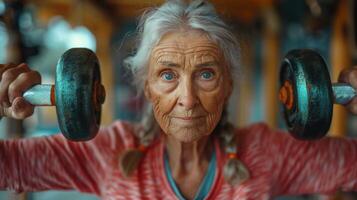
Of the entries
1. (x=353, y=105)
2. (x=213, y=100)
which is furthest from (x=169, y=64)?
(x=353, y=105)

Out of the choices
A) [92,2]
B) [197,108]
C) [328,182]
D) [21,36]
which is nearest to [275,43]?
[92,2]

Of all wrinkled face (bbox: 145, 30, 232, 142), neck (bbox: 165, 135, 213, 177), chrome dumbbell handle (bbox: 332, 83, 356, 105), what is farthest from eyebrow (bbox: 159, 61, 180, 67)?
chrome dumbbell handle (bbox: 332, 83, 356, 105)

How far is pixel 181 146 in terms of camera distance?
4.22 feet

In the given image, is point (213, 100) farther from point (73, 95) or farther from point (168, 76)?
point (73, 95)

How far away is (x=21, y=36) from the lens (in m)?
2.05

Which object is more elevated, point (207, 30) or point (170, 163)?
point (207, 30)

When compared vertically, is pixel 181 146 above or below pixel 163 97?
below

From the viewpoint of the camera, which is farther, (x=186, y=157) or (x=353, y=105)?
(x=186, y=157)

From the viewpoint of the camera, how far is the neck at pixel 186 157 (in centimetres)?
130

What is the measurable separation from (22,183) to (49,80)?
318cm

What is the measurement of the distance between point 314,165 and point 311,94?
34cm

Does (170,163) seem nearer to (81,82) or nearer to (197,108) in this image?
(197,108)

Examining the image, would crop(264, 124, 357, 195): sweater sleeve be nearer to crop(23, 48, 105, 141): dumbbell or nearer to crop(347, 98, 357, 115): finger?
crop(347, 98, 357, 115): finger

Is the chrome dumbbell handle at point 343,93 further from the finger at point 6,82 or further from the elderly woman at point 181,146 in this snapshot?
the finger at point 6,82
